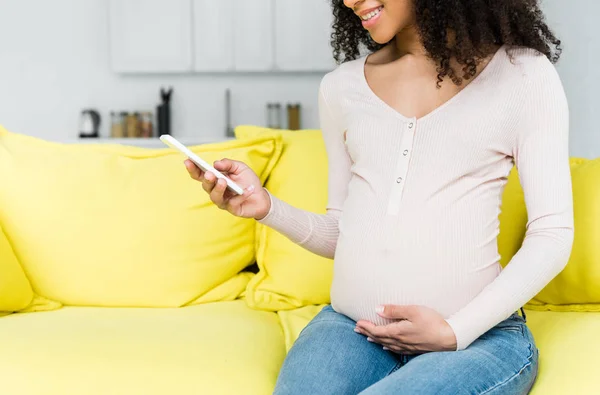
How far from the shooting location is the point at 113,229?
1.65 metres

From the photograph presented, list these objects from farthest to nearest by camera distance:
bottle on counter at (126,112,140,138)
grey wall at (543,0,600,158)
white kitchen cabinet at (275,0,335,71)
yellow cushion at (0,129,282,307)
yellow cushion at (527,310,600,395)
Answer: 1. bottle on counter at (126,112,140,138)
2. white kitchen cabinet at (275,0,335,71)
3. grey wall at (543,0,600,158)
4. yellow cushion at (0,129,282,307)
5. yellow cushion at (527,310,600,395)

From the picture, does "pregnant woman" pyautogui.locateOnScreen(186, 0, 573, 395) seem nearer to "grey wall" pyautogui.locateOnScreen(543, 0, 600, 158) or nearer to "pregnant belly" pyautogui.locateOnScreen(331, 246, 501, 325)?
"pregnant belly" pyautogui.locateOnScreen(331, 246, 501, 325)

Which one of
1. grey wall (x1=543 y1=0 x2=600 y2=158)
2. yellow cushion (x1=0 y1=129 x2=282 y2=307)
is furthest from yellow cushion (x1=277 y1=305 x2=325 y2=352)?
grey wall (x1=543 y1=0 x2=600 y2=158)

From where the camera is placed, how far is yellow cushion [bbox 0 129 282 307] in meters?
1.65

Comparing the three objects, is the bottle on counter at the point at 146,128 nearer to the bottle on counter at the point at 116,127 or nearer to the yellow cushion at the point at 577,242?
the bottle on counter at the point at 116,127

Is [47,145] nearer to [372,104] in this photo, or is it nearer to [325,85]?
[325,85]

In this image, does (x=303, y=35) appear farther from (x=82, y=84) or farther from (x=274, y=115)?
(x=82, y=84)

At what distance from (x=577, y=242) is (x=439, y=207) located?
0.47 meters

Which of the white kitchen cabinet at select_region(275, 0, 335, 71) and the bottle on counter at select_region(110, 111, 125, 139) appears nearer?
the white kitchen cabinet at select_region(275, 0, 335, 71)

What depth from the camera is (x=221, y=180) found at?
3.82 feet

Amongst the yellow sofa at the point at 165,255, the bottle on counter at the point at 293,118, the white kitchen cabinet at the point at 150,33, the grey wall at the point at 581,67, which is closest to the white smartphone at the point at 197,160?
the yellow sofa at the point at 165,255

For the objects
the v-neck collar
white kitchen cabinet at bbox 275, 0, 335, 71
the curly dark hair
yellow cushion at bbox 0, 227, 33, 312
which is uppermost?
white kitchen cabinet at bbox 275, 0, 335, 71

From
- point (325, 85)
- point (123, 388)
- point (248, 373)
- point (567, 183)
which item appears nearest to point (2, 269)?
point (123, 388)

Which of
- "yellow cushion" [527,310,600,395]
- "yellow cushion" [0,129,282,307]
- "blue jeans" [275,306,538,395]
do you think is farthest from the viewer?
"yellow cushion" [0,129,282,307]
